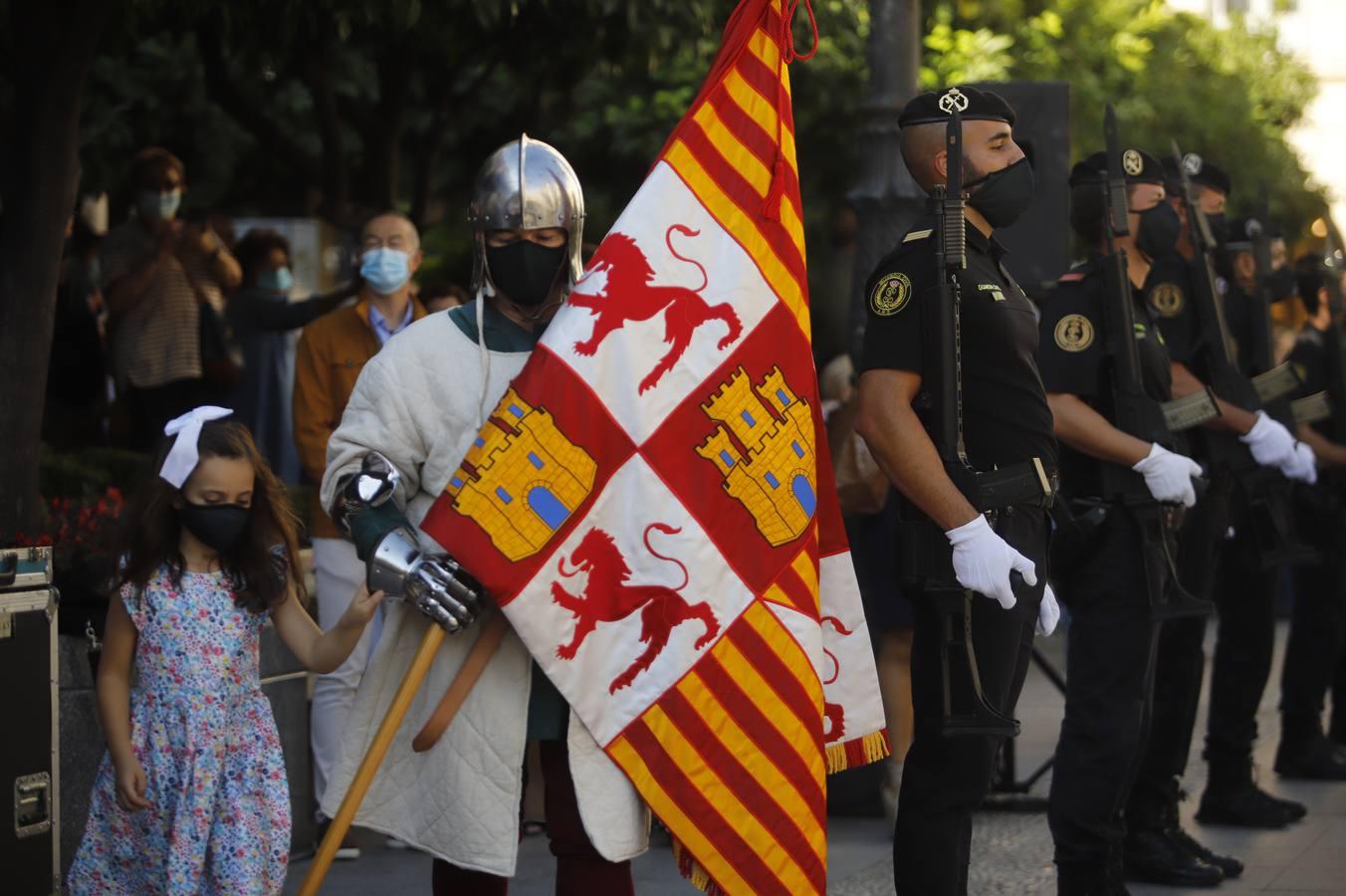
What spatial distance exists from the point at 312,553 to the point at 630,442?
2.99m

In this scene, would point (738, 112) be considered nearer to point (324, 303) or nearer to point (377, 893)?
point (377, 893)

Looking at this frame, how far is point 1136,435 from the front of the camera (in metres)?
5.55

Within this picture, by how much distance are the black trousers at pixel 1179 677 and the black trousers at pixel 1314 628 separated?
71.1 inches

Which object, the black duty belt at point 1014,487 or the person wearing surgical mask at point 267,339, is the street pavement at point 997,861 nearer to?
the black duty belt at point 1014,487

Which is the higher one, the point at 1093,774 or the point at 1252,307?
the point at 1252,307

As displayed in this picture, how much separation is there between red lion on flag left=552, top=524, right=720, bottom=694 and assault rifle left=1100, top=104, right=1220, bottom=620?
185 cm

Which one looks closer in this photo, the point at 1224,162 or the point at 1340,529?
the point at 1340,529

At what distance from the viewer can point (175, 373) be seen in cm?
891

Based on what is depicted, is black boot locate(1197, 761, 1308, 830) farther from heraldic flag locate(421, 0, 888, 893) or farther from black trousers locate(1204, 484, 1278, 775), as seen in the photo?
heraldic flag locate(421, 0, 888, 893)

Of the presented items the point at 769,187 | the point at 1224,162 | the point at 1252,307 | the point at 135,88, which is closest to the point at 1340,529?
the point at 1252,307

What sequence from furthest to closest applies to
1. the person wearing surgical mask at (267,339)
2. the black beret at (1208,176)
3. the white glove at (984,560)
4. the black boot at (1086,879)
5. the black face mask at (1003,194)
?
the person wearing surgical mask at (267,339) < the black beret at (1208,176) < the black boot at (1086,879) < the black face mask at (1003,194) < the white glove at (984,560)

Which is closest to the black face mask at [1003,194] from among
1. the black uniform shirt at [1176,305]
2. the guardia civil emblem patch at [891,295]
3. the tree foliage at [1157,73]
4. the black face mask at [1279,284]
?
the guardia civil emblem patch at [891,295]

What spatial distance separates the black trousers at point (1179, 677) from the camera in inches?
241

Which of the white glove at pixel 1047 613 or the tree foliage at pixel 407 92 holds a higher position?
the tree foliage at pixel 407 92
